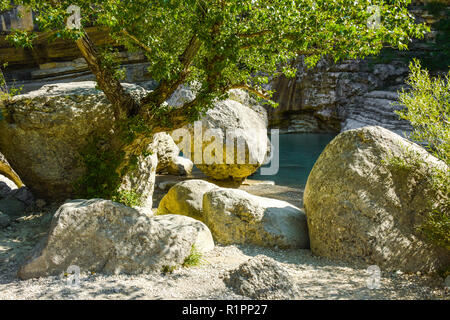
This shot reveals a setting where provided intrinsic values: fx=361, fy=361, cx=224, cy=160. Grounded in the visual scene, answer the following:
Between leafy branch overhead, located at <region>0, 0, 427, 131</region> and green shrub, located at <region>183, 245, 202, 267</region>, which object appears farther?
green shrub, located at <region>183, 245, 202, 267</region>

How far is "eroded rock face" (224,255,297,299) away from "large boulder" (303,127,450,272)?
159 cm

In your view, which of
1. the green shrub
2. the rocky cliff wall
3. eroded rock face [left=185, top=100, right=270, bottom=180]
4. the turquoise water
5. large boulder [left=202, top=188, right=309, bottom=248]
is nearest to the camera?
the green shrub

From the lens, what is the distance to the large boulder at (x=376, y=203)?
16.7ft

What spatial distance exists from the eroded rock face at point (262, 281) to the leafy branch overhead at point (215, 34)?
3.01 m

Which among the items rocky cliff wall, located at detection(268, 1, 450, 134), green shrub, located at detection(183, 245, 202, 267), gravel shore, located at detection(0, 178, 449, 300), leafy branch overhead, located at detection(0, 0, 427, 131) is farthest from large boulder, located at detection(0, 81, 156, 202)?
rocky cliff wall, located at detection(268, 1, 450, 134)

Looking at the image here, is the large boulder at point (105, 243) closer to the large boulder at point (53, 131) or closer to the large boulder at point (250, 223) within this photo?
the large boulder at point (250, 223)

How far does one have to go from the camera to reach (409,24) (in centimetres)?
491

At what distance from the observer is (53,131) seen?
22.9 feet

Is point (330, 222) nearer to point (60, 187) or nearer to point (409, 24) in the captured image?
point (409, 24)

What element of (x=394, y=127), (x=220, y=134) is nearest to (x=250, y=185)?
(x=220, y=134)

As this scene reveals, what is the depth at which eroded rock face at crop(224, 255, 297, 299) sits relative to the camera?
13.4 ft

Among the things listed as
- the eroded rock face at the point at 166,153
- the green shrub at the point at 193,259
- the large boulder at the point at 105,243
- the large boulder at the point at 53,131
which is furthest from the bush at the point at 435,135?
the eroded rock face at the point at 166,153
